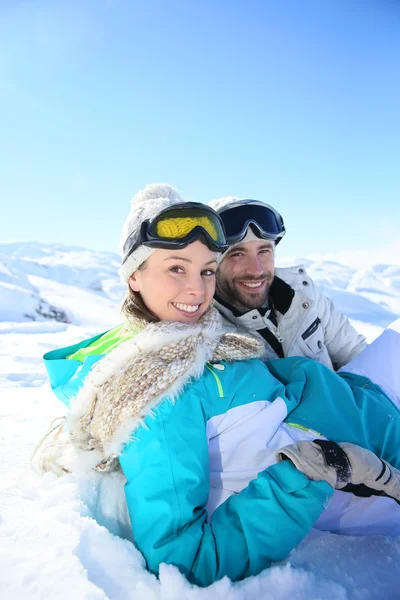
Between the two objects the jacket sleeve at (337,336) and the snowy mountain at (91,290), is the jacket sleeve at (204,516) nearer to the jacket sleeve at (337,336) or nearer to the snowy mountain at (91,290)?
the jacket sleeve at (337,336)

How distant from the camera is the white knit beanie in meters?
1.79

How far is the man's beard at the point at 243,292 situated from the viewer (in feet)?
8.26

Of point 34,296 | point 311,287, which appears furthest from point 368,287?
point 311,287

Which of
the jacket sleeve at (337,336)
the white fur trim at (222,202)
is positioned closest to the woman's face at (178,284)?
the white fur trim at (222,202)

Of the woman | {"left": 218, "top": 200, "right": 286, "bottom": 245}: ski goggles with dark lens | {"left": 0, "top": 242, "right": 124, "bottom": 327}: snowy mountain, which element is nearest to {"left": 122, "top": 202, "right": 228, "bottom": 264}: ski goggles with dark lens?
the woman

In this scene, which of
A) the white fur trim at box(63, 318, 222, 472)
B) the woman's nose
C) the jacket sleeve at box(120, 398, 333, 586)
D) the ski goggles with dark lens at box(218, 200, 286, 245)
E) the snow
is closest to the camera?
the snow

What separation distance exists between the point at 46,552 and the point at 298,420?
39.9 inches

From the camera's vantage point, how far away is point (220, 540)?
3.92ft

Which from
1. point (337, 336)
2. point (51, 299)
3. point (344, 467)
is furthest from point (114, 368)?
point (51, 299)

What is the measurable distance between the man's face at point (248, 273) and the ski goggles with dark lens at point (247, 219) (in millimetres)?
80

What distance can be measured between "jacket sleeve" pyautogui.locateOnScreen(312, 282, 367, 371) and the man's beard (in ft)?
1.53

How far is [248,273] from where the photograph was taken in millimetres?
2508

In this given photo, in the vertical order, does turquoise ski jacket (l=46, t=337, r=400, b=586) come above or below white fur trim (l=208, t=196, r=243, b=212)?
below

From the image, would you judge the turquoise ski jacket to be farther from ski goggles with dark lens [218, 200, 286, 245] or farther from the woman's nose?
ski goggles with dark lens [218, 200, 286, 245]
